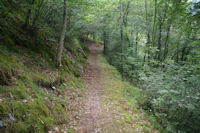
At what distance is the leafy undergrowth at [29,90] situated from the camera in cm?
312

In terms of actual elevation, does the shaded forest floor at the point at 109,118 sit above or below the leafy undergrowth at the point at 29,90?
below

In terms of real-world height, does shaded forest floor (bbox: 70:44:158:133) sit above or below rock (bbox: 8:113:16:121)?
below

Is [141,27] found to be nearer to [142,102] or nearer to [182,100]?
[142,102]

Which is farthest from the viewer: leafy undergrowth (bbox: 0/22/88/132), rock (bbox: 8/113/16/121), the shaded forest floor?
the shaded forest floor

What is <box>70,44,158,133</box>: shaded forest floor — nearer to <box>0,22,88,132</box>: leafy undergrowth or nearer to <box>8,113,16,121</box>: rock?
<box>0,22,88,132</box>: leafy undergrowth

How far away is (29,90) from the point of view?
169 inches

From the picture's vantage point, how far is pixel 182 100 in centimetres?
458

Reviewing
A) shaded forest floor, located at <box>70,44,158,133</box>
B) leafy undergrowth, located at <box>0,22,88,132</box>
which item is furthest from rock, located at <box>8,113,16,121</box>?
shaded forest floor, located at <box>70,44,158,133</box>

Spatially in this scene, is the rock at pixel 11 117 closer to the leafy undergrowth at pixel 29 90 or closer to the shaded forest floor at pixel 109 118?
the leafy undergrowth at pixel 29 90

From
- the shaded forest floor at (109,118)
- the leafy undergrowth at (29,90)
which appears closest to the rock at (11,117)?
the leafy undergrowth at (29,90)

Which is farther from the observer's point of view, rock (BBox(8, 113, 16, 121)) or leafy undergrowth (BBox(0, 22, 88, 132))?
leafy undergrowth (BBox(0, 22, 88, 132))

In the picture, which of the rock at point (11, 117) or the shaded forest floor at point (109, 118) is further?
the shaded forest floor at point (109, 118)

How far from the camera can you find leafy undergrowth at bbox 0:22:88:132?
3.12 m

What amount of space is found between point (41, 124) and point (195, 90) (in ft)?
18.6
